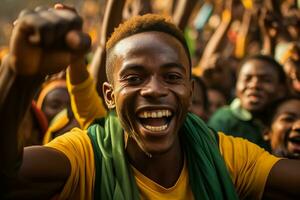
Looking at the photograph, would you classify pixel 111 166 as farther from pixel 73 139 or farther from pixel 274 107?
pixel 274 107

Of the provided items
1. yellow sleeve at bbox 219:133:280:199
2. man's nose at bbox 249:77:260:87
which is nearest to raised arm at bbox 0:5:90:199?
yellow sleeve at bbox 219:133:280:199

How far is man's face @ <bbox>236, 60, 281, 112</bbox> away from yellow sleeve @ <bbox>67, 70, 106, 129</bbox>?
167cm

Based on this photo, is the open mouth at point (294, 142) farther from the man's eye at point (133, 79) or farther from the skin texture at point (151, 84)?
the man's eye at point (133, 79)

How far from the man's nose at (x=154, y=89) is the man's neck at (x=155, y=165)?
0.27m

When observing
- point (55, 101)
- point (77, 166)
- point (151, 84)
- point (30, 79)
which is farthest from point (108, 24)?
point (30, 79)

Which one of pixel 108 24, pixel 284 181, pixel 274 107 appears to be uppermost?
pixel 108 24

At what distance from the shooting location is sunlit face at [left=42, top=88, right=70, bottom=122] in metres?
5.09

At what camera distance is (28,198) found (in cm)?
227

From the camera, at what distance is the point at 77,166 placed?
8.14 feet

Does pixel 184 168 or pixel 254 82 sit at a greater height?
→ pixel 254 82

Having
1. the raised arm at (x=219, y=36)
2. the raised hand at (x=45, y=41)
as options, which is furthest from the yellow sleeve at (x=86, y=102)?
the raised arm at (x=219, y=36)

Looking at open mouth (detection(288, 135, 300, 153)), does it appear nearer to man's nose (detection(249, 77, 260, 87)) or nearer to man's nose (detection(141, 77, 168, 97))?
man's nose (detection(249, 77, 260, 87))

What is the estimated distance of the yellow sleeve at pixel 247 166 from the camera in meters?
2.69

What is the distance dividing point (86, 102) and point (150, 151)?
105 cm
